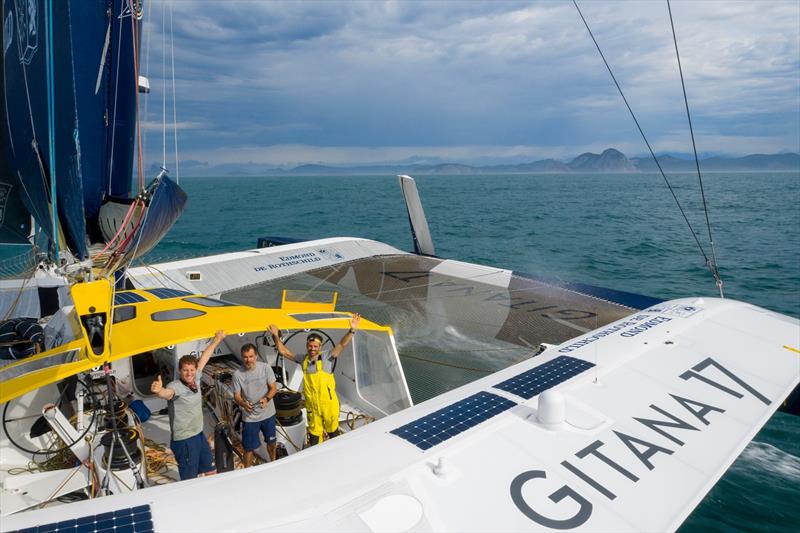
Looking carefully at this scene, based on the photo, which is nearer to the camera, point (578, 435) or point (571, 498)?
point (571, 498)

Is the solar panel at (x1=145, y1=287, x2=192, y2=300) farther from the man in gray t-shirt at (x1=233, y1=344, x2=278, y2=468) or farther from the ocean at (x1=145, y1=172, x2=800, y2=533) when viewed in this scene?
the ocean at (x1=145, y1=172, x2=800, y2=533)

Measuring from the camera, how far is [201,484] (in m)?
3.44

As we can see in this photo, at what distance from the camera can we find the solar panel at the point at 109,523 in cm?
289

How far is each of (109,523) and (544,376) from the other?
3.97m

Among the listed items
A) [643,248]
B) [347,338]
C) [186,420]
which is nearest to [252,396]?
[186,420]

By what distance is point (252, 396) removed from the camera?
15.9 ft

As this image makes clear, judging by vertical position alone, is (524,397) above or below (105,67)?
below

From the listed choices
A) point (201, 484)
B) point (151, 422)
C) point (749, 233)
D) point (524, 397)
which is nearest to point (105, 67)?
point (151, 422)

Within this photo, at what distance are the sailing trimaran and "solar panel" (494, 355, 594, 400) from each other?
3cm

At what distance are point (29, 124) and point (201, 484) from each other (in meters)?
4.37

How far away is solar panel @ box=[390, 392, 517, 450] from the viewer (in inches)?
162

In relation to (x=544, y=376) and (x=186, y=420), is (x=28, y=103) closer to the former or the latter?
(x=186, y=420)

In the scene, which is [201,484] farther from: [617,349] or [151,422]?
[617,349]

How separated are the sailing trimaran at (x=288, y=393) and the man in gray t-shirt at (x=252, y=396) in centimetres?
27
